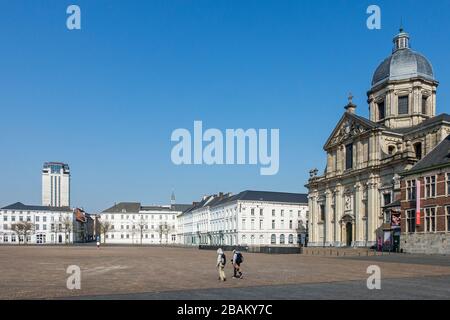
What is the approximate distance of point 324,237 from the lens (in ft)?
262

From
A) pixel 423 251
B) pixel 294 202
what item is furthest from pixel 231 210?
pixel 423 251

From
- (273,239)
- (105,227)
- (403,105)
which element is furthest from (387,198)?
(105,227)

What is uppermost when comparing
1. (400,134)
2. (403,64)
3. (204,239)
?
(403,64)

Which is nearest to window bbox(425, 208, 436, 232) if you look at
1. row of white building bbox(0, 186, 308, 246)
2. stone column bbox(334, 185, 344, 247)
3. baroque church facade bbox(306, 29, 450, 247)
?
baroque church facade bbox(306, 29, 450, 247)

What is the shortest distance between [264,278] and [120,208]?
143 m

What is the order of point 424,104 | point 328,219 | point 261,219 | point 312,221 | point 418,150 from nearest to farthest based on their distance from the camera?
point 418,150
point 424,104
point 328,219
point 312,221
point 261,219

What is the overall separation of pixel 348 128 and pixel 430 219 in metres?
30.5

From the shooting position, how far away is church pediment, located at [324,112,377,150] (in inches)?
2756

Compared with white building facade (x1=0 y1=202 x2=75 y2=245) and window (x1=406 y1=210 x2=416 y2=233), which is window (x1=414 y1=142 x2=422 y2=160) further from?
white building facade (x1=0 y1=202 x2=75 y2=245)

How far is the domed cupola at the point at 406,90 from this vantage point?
240ft

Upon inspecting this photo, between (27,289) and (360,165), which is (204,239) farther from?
(27,289)

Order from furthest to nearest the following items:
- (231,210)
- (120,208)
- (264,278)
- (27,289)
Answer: (120,208)
(231,210)
(264,278)
(27,289)

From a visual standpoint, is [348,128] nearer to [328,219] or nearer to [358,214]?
[358,214]

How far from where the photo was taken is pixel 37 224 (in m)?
152
